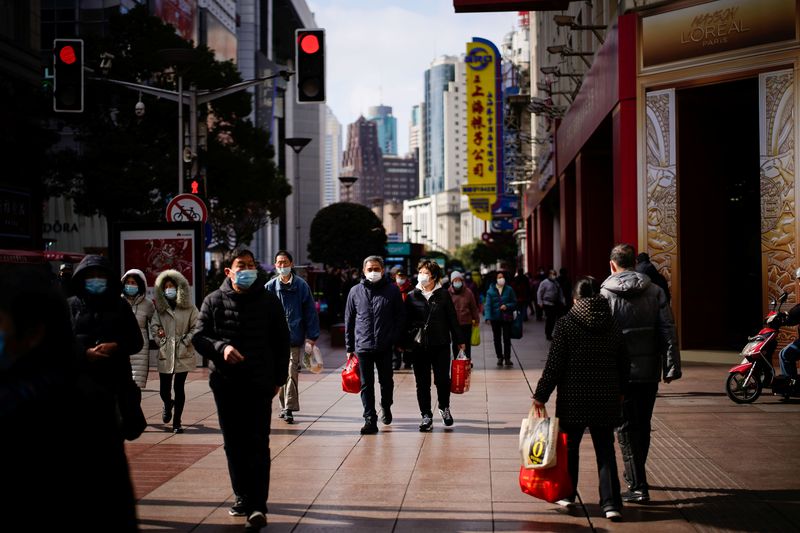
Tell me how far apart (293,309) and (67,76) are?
21.4 feet

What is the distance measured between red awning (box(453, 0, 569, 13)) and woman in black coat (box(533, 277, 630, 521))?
1588 centimetres

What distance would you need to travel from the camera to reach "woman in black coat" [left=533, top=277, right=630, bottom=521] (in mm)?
6660

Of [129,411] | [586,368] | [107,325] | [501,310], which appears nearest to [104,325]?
[107,325]

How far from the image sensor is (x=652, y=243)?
62.3ft

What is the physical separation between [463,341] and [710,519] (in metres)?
4.45

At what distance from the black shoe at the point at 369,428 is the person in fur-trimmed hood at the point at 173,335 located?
1.92 metres

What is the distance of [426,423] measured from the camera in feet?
34.3

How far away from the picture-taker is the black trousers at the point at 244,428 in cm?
654

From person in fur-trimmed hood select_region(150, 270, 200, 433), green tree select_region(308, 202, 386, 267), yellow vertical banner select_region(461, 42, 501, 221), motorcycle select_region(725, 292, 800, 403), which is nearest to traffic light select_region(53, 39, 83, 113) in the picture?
person in fur-trimmed hood select_region(150, 270, 200, 433)

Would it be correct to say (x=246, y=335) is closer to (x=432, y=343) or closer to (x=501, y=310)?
(x=432, y=343)

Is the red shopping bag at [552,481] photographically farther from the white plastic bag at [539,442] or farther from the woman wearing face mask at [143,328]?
the woman wearing face mask at [143,328]

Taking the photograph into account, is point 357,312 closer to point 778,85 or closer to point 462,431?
point 462,431

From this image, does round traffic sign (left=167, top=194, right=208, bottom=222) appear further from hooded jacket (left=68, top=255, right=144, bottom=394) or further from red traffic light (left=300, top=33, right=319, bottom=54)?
hooded jacket (left=68, top=255, right=144, bottom=394)

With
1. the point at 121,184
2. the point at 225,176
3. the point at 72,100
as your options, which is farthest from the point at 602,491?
the point at 225,176
